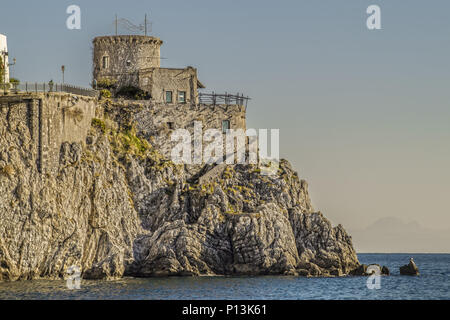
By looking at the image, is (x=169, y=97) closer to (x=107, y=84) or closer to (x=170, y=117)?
(x=170, y=117)

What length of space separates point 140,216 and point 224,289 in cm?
1634

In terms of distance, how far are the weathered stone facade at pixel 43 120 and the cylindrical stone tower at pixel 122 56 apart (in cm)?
1437

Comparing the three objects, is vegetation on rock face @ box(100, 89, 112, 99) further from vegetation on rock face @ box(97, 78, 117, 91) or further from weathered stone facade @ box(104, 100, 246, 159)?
vegetation on rock face @ box(97, 78, 117, 91)

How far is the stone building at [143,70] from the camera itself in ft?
289

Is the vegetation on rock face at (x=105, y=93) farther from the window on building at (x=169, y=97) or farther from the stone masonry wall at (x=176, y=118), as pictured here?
the window on building at (x=169, y=97)

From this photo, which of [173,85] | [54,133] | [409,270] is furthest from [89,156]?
[409,270]

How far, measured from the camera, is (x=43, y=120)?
2884 inches

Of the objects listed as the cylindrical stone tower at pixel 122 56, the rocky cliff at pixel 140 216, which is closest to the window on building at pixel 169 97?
the cylindrical stone tower at pixel 122 56

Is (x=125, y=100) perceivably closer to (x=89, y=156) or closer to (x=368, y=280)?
(x=89, y=156)

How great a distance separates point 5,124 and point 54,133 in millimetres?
4293

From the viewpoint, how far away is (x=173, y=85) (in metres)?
88.1

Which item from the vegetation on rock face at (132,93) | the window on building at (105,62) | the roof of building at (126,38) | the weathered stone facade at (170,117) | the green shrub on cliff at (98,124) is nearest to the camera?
the green shrub on cliff at (98,124)

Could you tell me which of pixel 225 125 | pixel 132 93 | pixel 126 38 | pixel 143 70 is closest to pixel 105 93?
pixel 132 93
